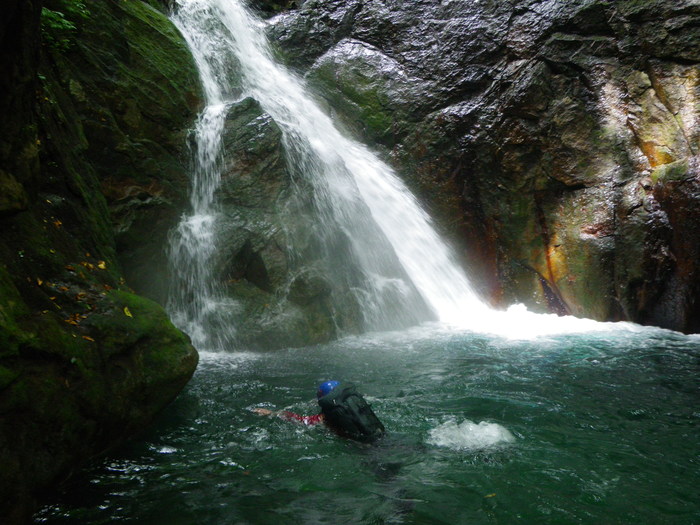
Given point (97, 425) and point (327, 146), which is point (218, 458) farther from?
point (327, 146)

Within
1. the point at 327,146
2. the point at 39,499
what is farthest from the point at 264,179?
the point at 39,499

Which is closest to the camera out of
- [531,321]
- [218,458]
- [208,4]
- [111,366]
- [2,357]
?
[2,357]

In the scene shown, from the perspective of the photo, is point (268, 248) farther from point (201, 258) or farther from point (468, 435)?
point (468, 435)

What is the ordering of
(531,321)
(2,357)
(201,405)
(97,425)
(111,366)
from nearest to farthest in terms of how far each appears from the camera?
(2,357) → (97,425) → (111,366) → (201,405) → (531,321)

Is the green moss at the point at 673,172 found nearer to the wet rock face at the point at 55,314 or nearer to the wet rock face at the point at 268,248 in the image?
the wet rock face at the point at 268,248

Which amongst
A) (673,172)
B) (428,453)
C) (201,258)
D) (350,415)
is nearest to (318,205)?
(201,258)

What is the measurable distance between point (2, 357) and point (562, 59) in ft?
42.2

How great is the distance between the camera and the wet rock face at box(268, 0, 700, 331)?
984cm

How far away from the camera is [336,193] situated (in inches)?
429

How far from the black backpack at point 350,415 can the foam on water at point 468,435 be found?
0.64 m

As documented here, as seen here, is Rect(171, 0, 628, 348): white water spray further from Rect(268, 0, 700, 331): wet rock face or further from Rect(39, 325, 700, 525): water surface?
Rect(39, 325, 700, 525): water surface

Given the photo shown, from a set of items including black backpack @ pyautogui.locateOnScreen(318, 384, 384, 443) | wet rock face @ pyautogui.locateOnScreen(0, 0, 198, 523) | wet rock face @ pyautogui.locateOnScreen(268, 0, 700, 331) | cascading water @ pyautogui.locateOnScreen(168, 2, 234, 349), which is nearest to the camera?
wet rock face @ pyautogui.locateOnScreen(0, 0, 198, 523)

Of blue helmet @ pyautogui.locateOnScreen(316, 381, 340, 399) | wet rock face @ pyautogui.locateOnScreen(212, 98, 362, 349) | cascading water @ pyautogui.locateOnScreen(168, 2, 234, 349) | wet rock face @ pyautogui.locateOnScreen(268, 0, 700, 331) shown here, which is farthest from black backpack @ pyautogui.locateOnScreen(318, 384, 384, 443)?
wet rock face @ pyautogui.locateOnScreen(268, 0, 700, 331)

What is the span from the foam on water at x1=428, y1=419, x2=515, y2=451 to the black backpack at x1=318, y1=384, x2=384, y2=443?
25.1 inches
